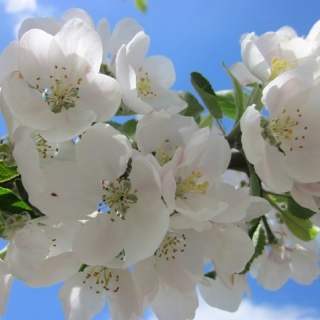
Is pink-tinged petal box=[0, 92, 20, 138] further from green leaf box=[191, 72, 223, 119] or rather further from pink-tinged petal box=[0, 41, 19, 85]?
green leaf box=[191, 72, 223, 119]

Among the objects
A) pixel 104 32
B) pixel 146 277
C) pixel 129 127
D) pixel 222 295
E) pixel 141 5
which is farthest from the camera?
pixel 141 5

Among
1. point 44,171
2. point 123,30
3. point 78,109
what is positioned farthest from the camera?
point 123,30

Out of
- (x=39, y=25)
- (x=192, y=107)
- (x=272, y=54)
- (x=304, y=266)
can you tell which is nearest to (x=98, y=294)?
(x=192, y=107)

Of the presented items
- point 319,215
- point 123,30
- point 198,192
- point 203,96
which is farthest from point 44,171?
point 319,215

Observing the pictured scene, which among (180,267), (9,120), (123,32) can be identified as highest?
(123,32)

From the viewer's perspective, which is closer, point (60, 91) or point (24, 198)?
point (24, 198)

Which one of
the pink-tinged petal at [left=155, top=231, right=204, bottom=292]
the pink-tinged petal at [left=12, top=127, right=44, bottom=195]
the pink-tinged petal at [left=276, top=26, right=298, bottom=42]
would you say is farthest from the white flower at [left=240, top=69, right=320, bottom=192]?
the pink-tinged petal at [left=12, top=127, right=44, bottom=195]

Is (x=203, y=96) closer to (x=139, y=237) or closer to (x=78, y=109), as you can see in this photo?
(x=78, y=109)

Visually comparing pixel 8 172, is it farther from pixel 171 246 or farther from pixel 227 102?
pixel 227 102
